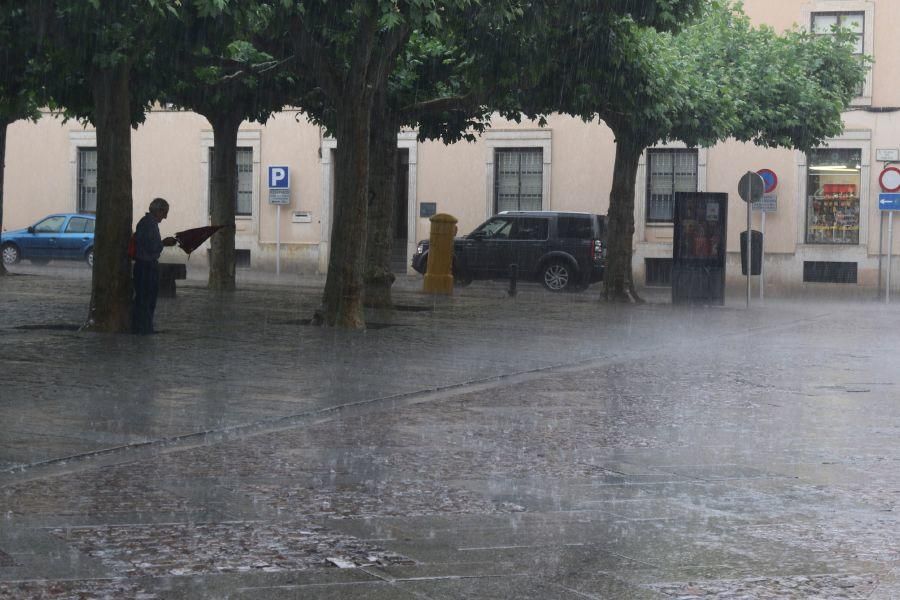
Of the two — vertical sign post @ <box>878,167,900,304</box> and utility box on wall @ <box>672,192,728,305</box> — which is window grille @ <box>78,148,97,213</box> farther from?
vertical sign post @ <box>878,167,900,304</box>

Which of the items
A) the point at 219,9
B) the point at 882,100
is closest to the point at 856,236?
the point at 882,100

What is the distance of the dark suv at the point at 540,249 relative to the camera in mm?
31203

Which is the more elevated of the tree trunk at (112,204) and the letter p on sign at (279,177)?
the letter p on sign at (279,177)

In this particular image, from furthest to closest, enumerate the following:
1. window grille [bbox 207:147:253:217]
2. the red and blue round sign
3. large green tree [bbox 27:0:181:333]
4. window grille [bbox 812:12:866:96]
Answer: window grille [bbox 207:147:253:217]
window grille [bbox 812:12:866:96]
the red and blue round sign
large green tree [bbox 27:0:181:333]

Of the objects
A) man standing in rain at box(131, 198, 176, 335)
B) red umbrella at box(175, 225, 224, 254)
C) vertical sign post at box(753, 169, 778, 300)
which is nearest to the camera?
man standing in rain at box(131, 198, 176, 335)

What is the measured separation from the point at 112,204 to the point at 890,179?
63.3 ft

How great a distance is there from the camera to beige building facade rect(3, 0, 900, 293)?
34.4 metres

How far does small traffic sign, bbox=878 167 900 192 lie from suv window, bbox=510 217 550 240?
6.97 metres

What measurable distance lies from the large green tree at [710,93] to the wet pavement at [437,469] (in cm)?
724

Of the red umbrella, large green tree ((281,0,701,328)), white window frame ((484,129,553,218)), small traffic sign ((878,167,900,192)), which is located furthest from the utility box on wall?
the red umbrella

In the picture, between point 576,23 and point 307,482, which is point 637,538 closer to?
point 307,482

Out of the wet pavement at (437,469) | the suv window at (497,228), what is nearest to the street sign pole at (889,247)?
the suv window at (497,228)

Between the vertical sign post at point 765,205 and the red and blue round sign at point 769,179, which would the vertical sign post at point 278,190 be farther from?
the red and blue round sign at point 769,179

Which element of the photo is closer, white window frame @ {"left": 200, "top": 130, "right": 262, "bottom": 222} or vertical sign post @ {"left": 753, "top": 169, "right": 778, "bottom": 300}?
vertical sign post @ {"left": 753, "top": 169, "right": 778, "bottom": 300}
